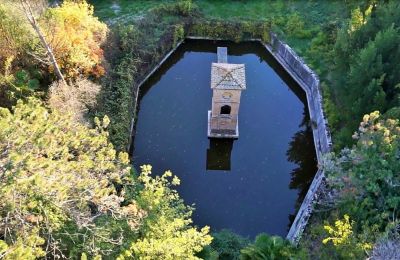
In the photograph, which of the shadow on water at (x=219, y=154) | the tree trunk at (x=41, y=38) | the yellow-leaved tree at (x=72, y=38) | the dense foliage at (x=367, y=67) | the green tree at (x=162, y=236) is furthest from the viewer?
the shadow on water at (x=219, y=154)

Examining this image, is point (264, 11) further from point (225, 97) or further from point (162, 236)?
point (162, 236)

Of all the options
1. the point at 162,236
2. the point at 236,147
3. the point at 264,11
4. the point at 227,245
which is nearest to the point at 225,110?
the point at 236,147

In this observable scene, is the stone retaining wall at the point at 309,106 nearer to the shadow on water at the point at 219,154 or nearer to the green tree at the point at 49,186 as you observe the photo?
the shadow on water at the point at 219,154

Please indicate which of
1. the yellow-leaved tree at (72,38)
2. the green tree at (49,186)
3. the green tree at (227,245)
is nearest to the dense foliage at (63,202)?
the green tree at (49,186)

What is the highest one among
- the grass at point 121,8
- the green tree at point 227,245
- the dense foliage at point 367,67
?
the grass at point 121,8

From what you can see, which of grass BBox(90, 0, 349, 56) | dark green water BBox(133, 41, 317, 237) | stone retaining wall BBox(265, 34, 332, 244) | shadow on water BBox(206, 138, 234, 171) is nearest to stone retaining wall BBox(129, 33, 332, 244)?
stone retaining wall BBox(265, 34, 332, 244)

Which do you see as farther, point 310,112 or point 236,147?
point 310,112

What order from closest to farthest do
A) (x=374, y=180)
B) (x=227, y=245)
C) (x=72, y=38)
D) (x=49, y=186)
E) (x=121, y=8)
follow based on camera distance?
(x=49, y=186) → (x=374, y=180) → (x=227, y=245) → (x=72, y=38) → (x=121, y=8)

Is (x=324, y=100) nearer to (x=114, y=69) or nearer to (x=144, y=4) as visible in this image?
(x=114, y=69)

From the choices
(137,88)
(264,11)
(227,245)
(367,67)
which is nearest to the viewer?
(227,245)
